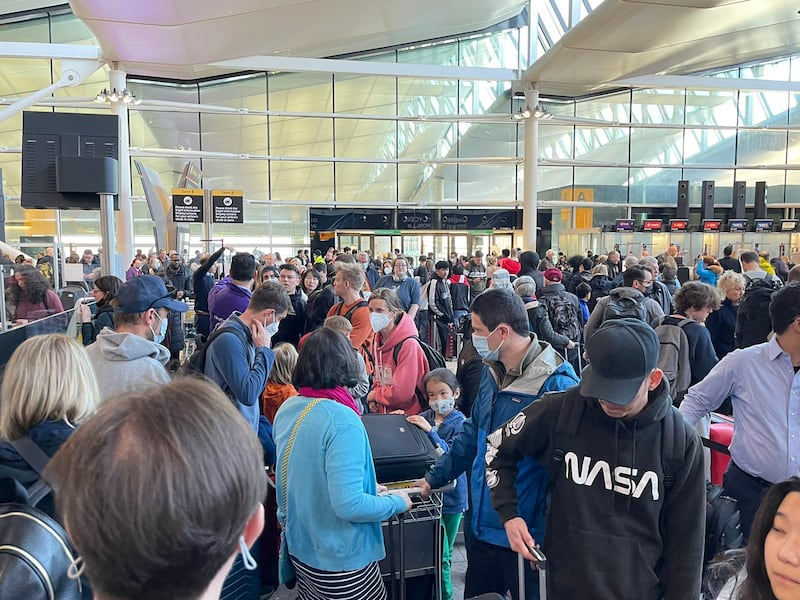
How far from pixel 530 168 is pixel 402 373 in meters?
15.5

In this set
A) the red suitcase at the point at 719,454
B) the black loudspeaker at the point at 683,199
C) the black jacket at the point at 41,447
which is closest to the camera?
the black jacket at the point at 41,447

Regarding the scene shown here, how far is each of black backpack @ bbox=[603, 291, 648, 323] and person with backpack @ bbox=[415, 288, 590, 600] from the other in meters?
1.95

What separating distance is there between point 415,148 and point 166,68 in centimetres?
821

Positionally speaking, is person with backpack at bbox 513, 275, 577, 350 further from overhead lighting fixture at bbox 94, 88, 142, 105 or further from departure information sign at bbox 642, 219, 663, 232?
departure information sign at bbox 642, 219, 663, 232

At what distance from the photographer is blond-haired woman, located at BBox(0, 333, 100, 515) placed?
5.36 ft

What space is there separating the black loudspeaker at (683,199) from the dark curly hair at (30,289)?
18322mm

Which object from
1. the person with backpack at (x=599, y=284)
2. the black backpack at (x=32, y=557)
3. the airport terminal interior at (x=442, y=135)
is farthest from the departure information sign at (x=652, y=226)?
the black backpack at (x=32, y=557)

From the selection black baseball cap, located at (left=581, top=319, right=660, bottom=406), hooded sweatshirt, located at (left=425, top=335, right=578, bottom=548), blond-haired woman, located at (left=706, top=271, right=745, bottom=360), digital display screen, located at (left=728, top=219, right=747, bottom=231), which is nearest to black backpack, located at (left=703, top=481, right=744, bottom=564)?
hooded sweatshirt, located at (left=425, top=335, right=578, bottom=548)

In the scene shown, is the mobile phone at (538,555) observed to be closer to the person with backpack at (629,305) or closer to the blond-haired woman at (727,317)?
the person with backpack at (629,305)

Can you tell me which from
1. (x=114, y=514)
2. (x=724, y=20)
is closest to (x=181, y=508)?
(x=114, y=514)

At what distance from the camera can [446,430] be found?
3.01 metres

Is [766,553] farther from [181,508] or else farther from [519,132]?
[519,132]

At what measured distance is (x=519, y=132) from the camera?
2012 cm

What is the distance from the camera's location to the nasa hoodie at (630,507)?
166 cm
